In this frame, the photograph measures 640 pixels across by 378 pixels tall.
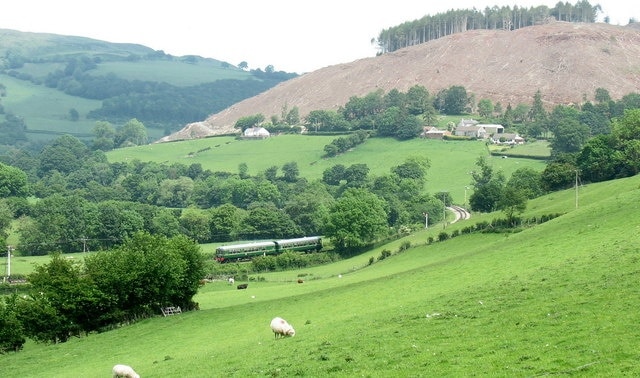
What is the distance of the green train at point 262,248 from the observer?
11744 cm

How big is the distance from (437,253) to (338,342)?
47.8 metres

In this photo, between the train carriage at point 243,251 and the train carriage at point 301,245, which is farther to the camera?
the train carriage at point 301,245

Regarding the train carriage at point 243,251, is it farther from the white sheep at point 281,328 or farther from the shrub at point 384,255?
the white sheep at point 281,328

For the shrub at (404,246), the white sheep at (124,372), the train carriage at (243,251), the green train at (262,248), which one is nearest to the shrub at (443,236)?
the shrub at (404,246)

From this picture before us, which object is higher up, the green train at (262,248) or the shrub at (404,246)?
the shrub at (404,246)

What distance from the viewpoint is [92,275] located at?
2532 inches

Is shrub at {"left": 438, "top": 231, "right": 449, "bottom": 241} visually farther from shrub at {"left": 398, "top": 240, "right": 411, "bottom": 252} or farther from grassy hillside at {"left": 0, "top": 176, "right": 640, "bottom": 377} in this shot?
grassy hillside at {"left": 0, "top": 176, "right": 640, "bottom": 377}

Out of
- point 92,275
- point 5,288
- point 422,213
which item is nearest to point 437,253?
point 92,275

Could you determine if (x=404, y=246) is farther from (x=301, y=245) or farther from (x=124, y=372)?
(x=124, y=372)

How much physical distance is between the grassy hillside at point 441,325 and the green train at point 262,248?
1516 inches

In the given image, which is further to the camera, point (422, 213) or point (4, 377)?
point (422, 213)

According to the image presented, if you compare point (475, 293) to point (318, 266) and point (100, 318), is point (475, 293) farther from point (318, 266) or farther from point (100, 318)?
point (318, 266)

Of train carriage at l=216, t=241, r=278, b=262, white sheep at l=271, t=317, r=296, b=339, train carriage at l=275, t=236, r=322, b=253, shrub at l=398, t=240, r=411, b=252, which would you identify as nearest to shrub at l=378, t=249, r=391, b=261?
shrub at l=398, t=240, r=411, b=252

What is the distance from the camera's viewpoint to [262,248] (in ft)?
402
